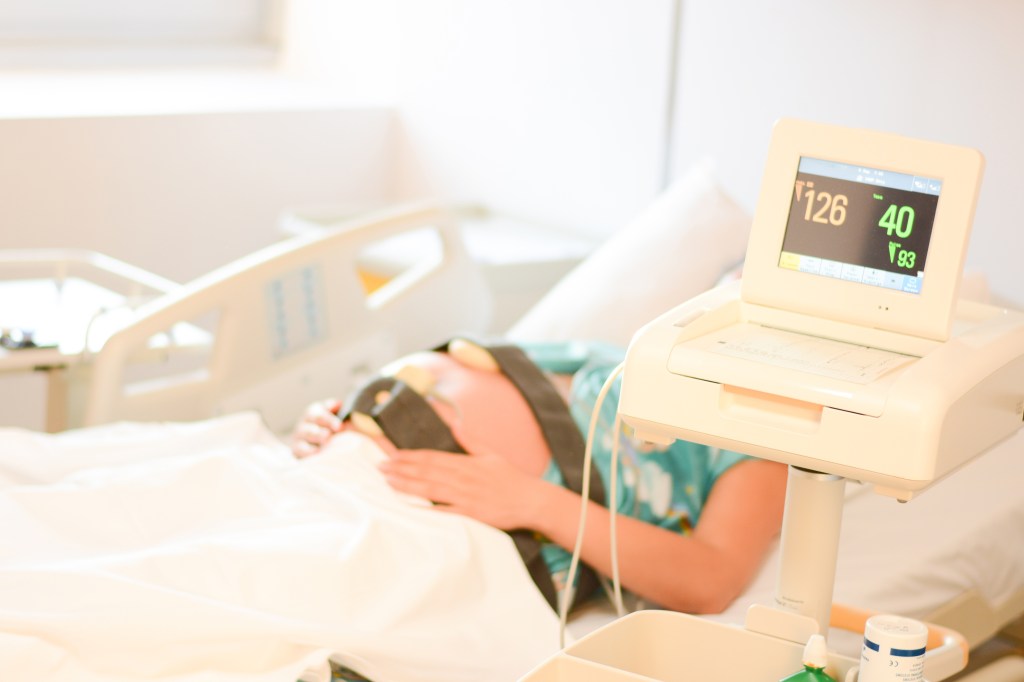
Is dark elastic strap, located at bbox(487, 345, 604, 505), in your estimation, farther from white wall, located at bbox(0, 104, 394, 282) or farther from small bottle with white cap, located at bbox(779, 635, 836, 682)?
white wall, located at bbox(0, 104, 394, 282)

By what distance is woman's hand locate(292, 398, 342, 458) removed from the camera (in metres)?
1.96

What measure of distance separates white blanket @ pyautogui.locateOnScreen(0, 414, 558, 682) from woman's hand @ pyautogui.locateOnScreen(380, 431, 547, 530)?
3 centimetres

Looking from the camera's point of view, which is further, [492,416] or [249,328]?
[249,328]

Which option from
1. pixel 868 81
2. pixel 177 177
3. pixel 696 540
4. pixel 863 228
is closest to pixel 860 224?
pixel 863 228

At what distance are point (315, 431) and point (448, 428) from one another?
214mm

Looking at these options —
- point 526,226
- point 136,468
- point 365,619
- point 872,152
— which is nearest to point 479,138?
point 526,226

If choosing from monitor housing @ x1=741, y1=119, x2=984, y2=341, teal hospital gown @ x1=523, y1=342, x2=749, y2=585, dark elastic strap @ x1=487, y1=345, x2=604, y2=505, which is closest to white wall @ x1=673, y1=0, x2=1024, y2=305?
teal hospital gown @ x1=523, y1=342, x2=749, y2=585

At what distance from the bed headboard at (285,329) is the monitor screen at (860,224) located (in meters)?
1.16

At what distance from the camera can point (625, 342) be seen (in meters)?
2.46

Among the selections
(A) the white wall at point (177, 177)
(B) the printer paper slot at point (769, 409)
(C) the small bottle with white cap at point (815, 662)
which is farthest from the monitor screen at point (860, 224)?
(A) the white wall at point (177, 177)

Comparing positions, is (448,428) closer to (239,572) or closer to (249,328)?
(239,572)

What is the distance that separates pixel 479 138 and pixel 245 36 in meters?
1.00

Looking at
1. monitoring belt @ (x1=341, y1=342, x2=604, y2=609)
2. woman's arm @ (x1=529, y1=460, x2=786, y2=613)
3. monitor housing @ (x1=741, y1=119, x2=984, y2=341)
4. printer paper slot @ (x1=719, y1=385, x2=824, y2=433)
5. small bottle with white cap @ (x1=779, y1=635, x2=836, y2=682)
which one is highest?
monitor housing @ (x1=741, y1=119, x2=984, y2=341)

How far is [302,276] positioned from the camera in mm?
2342
